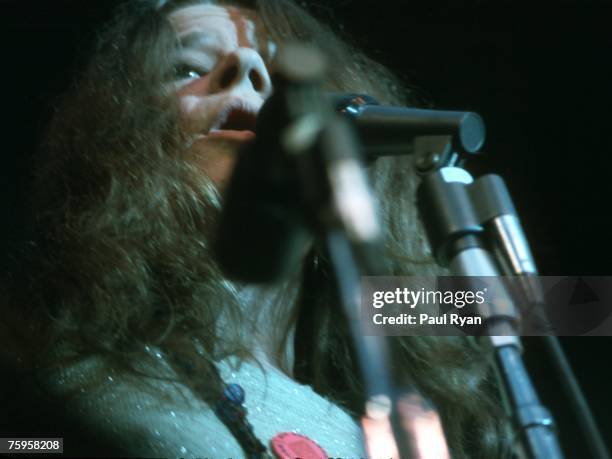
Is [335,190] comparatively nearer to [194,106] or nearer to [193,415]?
[193,415]

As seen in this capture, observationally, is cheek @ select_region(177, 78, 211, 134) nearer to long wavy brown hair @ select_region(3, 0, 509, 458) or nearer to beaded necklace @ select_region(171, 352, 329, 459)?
long wavy brown hair @ select_region(3, 0, 509, 458)

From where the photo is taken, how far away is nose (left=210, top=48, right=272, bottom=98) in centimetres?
103

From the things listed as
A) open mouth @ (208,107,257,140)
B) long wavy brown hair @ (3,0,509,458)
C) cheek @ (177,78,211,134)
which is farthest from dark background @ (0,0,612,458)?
open mouth @ (208,107,257,140)

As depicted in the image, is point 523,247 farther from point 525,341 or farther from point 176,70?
point 176,70

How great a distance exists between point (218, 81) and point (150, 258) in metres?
0.26

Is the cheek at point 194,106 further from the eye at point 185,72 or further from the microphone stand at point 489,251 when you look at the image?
the microphone stand at point 489,251

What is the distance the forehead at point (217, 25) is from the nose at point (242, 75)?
3.0 inches

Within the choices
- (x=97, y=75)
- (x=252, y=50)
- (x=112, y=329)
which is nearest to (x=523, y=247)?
(x=112, y=329)

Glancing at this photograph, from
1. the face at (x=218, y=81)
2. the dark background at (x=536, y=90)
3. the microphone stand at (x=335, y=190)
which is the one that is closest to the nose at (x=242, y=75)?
the face at (x=218, y=81)

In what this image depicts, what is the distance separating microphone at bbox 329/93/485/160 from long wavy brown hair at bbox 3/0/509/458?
0.33m

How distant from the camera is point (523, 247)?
548 mm

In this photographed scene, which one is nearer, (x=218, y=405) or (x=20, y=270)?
(x=218, y=405)

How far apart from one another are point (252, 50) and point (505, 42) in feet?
1.39

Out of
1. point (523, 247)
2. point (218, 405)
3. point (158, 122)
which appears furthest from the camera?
point (158, 122)
